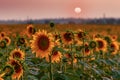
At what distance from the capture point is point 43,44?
13.6 ft

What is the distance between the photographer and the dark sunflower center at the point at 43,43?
4.05 metres

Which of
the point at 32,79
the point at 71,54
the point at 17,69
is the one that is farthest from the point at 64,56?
the point at 17,69

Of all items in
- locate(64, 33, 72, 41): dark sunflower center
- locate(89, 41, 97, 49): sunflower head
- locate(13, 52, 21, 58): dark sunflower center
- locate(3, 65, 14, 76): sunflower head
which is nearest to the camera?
locate(3, 65, 14, 76): sunflower head

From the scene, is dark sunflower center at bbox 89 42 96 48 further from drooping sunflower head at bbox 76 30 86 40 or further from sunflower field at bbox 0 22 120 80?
drooping sunflower head at bbox 76 30 86 40

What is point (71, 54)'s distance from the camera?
211 inches

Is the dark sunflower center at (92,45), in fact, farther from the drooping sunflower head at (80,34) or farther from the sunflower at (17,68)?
the sunflower at (17,68)

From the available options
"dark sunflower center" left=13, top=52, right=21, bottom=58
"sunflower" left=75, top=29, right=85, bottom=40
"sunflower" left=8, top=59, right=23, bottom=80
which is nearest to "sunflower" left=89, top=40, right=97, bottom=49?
"sunflower" left=75, top=29, right=85, bottom=40

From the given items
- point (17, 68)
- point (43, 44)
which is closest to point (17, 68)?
point (17, 68)

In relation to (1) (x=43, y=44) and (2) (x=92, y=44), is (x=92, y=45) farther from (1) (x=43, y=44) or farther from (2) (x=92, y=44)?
(1) (x=43, y=44)

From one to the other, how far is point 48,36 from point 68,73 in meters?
1.08

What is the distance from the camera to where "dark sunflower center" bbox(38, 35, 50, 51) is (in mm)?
4055

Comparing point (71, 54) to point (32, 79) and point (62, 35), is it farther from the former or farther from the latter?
point (32, 79)

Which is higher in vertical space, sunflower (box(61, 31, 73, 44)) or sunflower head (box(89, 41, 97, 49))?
sunflower (box(61, 31, 73, 44))

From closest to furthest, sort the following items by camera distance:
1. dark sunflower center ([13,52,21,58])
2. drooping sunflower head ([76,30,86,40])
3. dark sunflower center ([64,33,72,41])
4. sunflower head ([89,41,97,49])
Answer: dark sunflower center ([13,52,21,58]), dark sunflower center ([64,33,72,41]), drooping sunflower head ([76,30,86,40]), sunflower head ([89,41,97,49])
